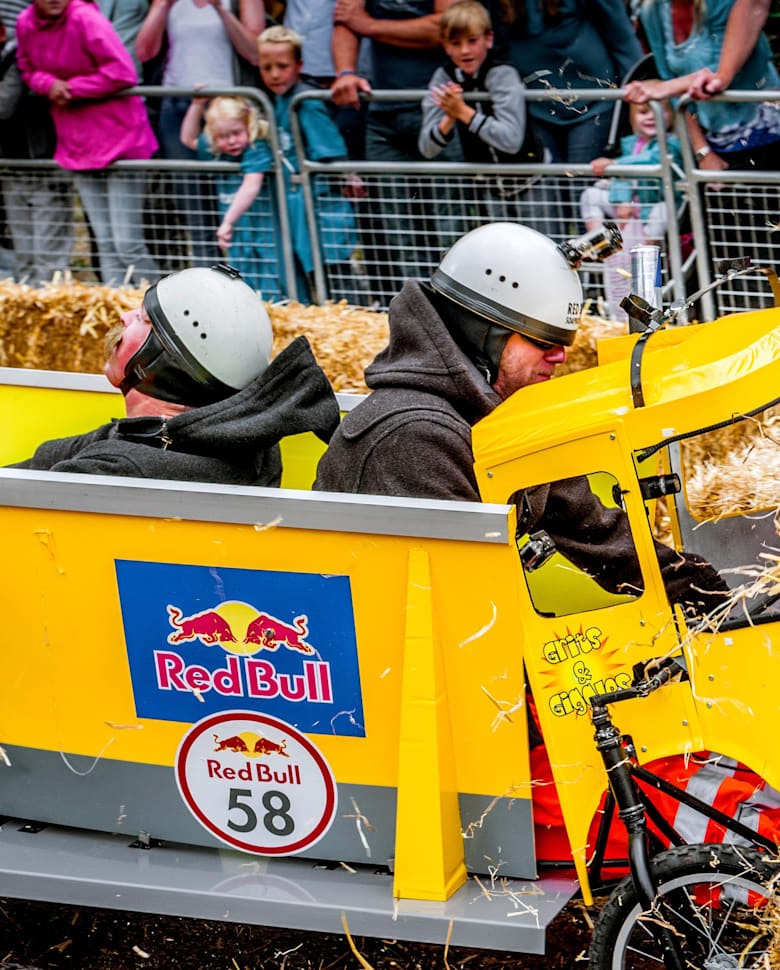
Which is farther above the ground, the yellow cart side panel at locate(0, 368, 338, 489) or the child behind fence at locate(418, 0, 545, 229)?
the child behind fence at locate(418, 0, 545, 229)

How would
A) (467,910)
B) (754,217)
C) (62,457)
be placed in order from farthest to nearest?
(754,217) < (62,457) < (467,910)

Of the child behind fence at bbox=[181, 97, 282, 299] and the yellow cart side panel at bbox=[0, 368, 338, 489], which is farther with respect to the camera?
the child behind fence at bbox=[181, 97, 282, 299]

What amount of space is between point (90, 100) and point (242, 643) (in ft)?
18.8

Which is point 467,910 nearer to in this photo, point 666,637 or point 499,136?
point 666,637

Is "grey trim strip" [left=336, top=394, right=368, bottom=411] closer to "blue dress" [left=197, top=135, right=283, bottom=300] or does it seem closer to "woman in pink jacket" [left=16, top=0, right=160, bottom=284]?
"blue dress" [left=197, top=135, right=283, bottom=300]

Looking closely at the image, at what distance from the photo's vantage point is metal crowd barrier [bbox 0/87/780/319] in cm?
697

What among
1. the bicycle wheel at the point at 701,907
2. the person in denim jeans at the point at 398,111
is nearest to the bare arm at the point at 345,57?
the person in denim jeans at the point at 398,111

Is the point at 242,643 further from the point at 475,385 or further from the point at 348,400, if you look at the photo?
the point at 348,400

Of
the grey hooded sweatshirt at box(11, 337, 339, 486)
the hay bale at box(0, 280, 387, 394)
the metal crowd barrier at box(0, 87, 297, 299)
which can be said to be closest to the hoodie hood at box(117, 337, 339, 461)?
the grey hooded sweatshirt at box(11, 337, 339, 486)

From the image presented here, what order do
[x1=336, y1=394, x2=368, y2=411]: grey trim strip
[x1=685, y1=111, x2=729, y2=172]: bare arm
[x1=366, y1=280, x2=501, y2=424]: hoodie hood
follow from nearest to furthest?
[x1=366, y1=280, x2=501, y2=424]: hoodie hood, [x1=336, y1=394, x2=368, y2=411]: grey trim strip, [x1=685, y1=111, x2=729, y2=172]: bare arm

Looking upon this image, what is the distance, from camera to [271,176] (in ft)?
26.6

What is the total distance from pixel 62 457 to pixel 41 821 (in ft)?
3.86

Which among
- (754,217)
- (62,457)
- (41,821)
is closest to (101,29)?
(754,217)

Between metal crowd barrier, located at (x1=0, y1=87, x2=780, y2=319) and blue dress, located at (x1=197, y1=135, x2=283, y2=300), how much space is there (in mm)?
Result: 11
